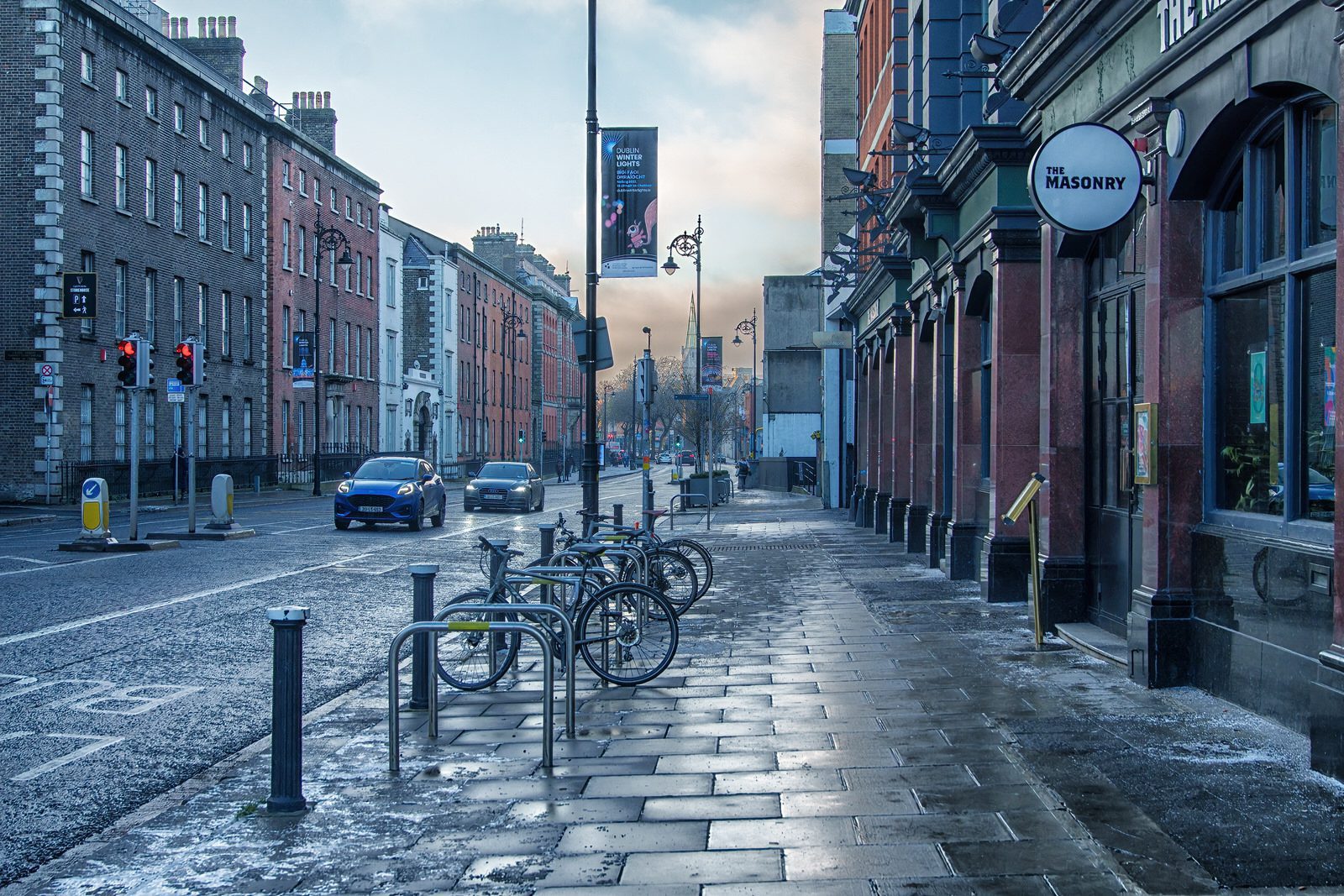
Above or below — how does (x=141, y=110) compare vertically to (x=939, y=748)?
above

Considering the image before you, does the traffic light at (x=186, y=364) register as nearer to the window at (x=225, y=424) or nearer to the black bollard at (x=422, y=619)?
the black bollard at (x=422, y=619)

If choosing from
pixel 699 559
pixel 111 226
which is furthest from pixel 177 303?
pixel 699 559

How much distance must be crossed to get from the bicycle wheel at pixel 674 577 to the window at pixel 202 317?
114ft

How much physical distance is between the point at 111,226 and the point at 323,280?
777 inches

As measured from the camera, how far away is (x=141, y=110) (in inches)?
1543

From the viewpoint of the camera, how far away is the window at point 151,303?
39812mm

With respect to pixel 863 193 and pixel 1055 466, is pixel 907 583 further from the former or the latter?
pixel 863 193

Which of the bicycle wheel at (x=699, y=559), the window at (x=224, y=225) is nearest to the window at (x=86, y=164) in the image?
the window at (x=224, y=225)

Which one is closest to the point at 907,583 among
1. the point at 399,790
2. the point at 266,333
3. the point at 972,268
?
the point at 972,268

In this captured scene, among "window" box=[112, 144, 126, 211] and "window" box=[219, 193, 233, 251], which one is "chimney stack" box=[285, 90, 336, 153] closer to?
"window" box=[219, 193, 233, 251]

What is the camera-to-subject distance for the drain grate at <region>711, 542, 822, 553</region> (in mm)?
22562

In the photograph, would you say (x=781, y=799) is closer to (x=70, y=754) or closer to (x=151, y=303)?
(x=70, y=754)

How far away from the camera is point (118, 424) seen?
37.3 m

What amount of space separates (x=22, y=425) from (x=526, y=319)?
69579 mm
